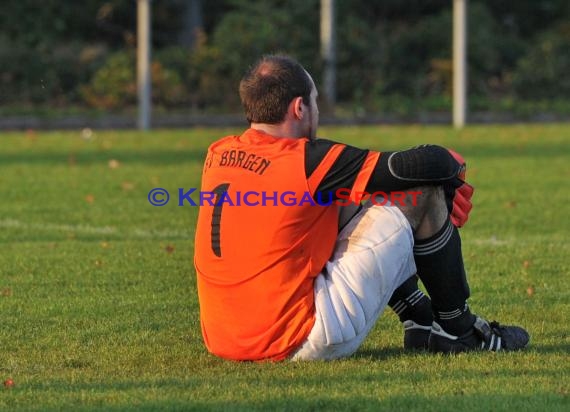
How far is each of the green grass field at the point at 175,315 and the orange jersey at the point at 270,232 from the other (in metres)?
0.16

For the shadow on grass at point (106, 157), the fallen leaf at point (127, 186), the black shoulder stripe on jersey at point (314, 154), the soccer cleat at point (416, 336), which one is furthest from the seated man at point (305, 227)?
the shadow on grass at point (106, 157)

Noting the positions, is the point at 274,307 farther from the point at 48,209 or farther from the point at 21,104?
the point at 21,104

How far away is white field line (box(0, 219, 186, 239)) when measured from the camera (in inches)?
416

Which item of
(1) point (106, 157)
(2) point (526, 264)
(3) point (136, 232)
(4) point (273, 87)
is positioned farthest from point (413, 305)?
(1) point (106, 157)

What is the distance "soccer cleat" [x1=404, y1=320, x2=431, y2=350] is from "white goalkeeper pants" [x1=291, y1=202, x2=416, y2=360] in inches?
21.2

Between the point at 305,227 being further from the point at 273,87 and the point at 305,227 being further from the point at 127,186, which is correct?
the point at 127,186

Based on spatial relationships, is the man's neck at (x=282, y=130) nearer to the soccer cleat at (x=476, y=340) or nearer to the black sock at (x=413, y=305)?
the black sock at (x=413, y=305)

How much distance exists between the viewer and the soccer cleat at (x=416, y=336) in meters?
6.11

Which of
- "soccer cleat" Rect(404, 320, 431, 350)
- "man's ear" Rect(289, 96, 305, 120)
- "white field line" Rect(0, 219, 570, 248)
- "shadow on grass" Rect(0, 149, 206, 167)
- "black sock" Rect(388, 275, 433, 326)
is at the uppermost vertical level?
"man's ear" Rect(289, 96, 305, 120)

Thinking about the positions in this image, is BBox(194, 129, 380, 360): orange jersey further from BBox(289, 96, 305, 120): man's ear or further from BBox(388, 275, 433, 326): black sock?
BBox(388, 275, 433, 326): black sock

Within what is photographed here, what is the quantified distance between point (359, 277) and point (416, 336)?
0.72 m

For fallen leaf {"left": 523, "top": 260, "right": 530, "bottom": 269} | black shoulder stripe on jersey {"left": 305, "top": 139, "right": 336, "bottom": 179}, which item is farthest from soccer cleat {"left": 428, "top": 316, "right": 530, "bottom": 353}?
fallen leaf {"left": 523, "top": 260, "right": 530, "bottom": 269}

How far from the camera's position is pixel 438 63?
33.8 meters

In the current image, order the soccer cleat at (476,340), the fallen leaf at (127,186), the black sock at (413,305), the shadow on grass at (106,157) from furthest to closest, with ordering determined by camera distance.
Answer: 1. the shadow on grass at (106,157)
2. the fallen leaf at (127,186)
3. the black sock at (413,305)
4. the soccer cleat at (476,340)
